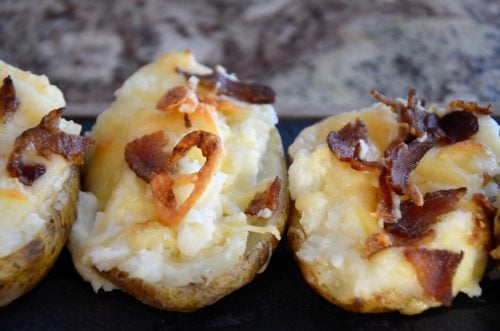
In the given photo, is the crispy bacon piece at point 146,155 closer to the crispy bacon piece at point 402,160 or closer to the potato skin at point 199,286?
the potato skin at point 199,286

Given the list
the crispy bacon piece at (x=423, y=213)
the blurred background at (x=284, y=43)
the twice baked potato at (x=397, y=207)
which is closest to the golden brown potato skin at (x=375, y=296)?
the twice baked potato at (x=397, y=207)

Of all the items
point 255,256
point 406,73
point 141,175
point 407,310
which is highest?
point 141,175

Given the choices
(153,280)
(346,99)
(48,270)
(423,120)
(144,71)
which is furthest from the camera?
(346,99)

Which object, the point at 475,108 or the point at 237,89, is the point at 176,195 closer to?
the point at 237,89

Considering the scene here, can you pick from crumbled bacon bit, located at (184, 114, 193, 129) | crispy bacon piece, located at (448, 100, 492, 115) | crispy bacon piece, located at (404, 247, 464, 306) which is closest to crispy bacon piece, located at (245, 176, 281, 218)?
crumbled bacon bit, located at (184, 114, 193, 129)

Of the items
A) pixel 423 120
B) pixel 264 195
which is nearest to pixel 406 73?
pixel 423 120

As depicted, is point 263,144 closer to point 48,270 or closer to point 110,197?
point 110,197

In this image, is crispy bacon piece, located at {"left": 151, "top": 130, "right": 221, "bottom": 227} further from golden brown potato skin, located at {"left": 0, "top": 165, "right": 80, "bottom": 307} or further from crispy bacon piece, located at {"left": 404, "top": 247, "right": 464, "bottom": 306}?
crispy bacon piece, located at {"left": 404, "top": 247, "right": 464, "bottom": 306}
